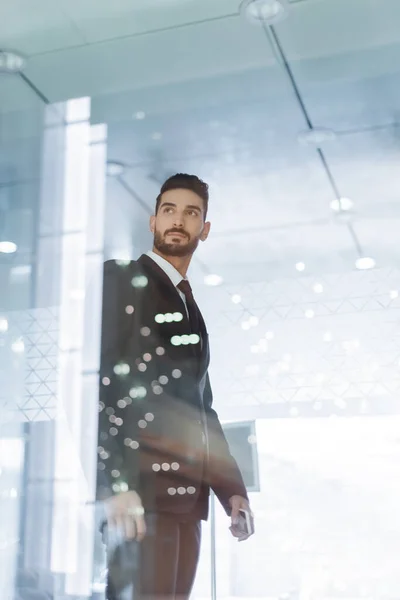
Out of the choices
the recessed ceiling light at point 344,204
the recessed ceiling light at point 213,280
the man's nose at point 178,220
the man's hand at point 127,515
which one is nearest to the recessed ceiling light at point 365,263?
the recessed ceiling light at point 344,204

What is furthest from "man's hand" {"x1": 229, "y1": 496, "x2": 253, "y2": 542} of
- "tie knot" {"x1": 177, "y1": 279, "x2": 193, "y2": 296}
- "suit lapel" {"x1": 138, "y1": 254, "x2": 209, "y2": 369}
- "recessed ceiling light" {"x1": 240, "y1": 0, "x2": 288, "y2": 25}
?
"recessed ceiling light" {"x1": 240, "y1": 0, "x2": 288, "y2": 25}

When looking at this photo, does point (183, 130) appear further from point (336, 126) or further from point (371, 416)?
point (371, 416)

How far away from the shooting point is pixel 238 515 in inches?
57.1

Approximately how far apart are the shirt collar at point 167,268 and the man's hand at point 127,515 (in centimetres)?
47

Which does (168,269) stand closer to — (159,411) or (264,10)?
(159,411)

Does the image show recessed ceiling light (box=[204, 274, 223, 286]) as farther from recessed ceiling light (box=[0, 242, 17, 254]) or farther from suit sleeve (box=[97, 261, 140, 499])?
recessed ceiling light (box=[0, 242, 17, 254])

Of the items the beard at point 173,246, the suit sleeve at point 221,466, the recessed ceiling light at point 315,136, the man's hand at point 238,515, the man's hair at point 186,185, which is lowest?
the man's hand at point 238,515

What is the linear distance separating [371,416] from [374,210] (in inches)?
18.4

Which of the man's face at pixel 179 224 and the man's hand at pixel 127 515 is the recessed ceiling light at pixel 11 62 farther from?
the man's hand at pixel 127 515

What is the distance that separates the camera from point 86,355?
1.59 metres

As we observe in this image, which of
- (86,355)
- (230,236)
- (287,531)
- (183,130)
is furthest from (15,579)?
(183,130)

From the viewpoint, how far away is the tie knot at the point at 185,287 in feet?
5.21

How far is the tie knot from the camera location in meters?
1.59

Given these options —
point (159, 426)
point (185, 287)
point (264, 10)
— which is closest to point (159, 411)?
point (159, 426)
